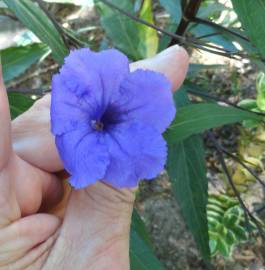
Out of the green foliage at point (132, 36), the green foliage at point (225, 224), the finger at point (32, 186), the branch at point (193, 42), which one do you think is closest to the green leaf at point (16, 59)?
the green foliage at point (132, 36)

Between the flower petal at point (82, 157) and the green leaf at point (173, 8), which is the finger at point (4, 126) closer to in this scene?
the flower petal at point (82, 157)

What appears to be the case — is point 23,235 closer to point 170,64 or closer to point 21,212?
point 21,212

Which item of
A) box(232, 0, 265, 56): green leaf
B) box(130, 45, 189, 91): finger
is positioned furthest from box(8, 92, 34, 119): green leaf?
box(232, 0, 265, 56): green leaf

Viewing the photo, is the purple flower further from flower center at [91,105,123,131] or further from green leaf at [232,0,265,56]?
green leaf at [232,0,265,56]

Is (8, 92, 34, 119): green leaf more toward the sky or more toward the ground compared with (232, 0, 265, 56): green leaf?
more toward the ground

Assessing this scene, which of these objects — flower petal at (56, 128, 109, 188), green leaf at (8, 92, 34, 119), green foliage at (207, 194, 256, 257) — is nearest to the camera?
flower petal at (56, 128, 109, 188)

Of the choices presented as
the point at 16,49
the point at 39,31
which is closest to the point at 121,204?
the point at 39,31

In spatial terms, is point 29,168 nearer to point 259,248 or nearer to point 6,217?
point 6,217

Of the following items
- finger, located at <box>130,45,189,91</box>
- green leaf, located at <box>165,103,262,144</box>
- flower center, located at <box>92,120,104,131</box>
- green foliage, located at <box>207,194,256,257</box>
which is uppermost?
finger, located at <box>130,45,189,91</box>
